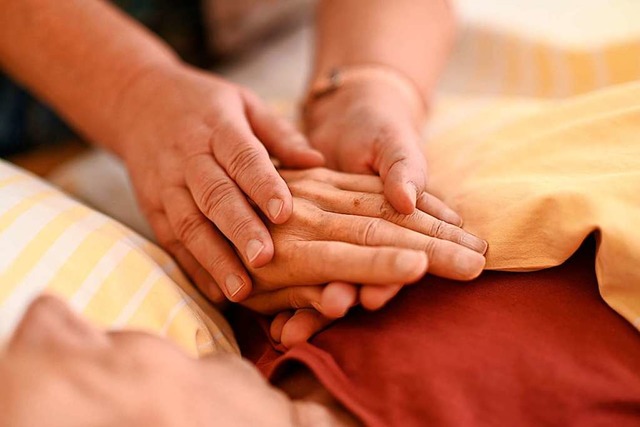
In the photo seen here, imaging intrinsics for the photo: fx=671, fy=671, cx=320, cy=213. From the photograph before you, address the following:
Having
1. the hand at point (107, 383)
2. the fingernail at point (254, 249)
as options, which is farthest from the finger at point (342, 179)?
the hand at point (107, 383)

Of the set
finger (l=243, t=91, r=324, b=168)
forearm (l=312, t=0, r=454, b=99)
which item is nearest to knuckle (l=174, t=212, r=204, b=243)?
finger (l=243, t=91, r=324, b=168)

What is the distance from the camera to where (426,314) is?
1.74 ft

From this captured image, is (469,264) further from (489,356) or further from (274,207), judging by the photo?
(274,207)

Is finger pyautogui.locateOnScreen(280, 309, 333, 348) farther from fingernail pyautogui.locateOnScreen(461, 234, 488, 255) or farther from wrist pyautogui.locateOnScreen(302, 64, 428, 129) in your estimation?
wrist pyautogui.locateOnScreen(302, 64, 428, 129)

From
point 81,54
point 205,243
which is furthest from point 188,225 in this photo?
point 81,54

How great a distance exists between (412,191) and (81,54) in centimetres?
52

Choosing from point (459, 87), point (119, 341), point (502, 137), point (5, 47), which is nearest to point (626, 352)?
point (502, 137)

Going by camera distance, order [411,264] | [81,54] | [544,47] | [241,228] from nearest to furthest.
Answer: [411,264], [241,228], [81,54], [544,47]

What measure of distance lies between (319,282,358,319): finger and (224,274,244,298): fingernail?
10 centimetres

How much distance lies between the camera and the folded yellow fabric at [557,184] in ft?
1.69

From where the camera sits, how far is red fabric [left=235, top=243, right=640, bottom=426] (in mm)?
463

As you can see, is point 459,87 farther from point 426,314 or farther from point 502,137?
point 426,314

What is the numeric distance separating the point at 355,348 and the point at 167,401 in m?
0.17

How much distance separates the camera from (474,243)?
554 mm
